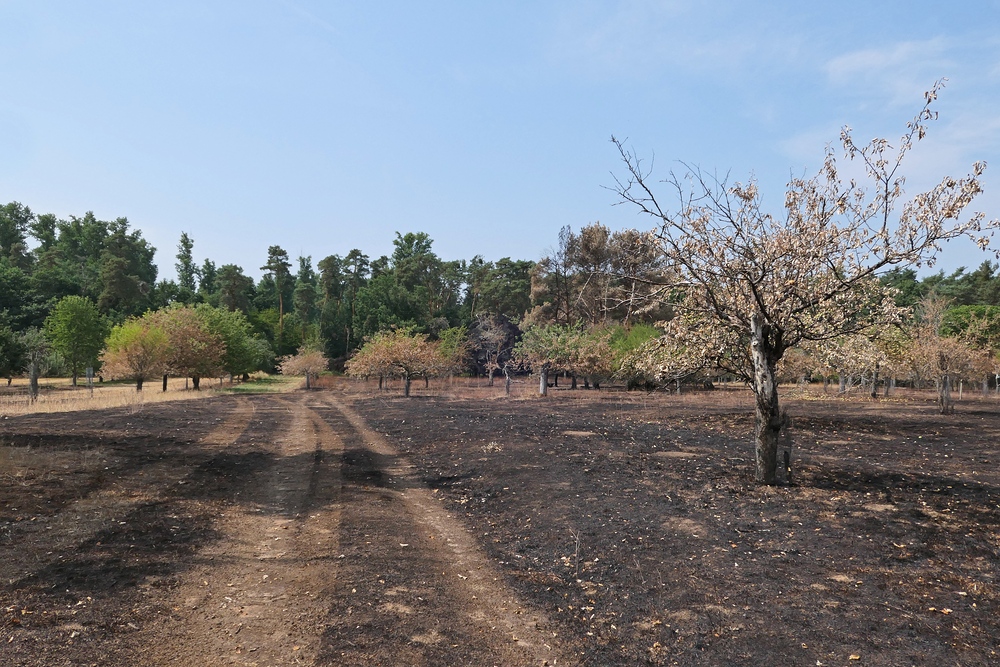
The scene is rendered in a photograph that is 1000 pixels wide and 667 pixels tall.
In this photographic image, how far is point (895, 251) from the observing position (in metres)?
10.9

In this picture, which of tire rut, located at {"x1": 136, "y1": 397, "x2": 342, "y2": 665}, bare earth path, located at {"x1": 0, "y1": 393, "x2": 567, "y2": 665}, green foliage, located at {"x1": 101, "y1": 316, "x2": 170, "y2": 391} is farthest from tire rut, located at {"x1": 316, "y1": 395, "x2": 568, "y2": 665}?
green foliage, located at {"x1": 101, "y1": 316, "x2": 170, "y2": 391}

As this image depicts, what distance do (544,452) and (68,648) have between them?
13311 millimetres

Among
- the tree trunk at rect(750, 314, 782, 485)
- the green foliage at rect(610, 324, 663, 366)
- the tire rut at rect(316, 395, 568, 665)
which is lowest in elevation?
the tire rut at rect(316, 395, 568, 665)

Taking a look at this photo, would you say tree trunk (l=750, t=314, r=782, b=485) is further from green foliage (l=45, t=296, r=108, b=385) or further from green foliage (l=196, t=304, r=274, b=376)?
green foliage (l=45, t=296, r=108, b=385)

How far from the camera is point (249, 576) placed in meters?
8.20

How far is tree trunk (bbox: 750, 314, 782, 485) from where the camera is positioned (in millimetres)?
12414

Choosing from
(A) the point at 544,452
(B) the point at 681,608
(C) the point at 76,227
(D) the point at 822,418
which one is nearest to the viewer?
(B) the point at 681,608

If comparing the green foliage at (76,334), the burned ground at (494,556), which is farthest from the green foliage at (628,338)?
the green foliage at (76,334)

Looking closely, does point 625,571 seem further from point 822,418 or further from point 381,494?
point 822,418

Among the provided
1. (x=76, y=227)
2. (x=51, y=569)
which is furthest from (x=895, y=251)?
(x=76, y=227)

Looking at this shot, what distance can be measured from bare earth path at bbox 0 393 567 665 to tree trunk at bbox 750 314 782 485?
24.4 feet

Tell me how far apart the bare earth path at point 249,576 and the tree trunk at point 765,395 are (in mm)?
7442

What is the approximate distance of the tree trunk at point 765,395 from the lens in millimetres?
12414

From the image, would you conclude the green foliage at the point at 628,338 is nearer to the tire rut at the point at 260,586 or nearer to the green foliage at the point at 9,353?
the tire rut at the point at 260,586
